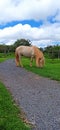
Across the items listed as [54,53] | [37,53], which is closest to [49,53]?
[54,53]

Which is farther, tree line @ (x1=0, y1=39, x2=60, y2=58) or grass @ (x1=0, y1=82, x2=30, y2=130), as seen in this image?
tree line @ (x1=0, y1=39, x2=60, y2=58)

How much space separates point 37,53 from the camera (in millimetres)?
27359

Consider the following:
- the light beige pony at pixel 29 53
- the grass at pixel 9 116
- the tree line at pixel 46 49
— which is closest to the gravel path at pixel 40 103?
the grass at pixel 9 116

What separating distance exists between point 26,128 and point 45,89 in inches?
247

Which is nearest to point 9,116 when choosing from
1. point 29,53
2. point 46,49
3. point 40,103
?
point 40,103

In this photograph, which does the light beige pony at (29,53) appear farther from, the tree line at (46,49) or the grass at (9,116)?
the tree line at (46,49)

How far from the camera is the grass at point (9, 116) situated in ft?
25.4

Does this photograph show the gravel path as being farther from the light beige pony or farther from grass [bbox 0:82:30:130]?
the light beige pony

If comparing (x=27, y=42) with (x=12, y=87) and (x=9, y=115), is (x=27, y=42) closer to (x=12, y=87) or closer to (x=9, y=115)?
(x=12, y=87)

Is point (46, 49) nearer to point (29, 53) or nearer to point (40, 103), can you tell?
point (29, 53)

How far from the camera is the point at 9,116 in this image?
8.70 m

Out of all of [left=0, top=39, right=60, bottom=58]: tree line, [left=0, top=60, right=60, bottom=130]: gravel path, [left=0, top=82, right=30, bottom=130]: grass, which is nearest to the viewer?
[left=0, top=82, right=30, bottom=130]: grass

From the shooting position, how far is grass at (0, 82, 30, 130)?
775 cm

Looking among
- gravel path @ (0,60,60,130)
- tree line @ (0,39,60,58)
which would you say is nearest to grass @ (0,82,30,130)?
gravel path @ (0,60,60,130)
